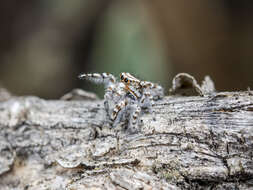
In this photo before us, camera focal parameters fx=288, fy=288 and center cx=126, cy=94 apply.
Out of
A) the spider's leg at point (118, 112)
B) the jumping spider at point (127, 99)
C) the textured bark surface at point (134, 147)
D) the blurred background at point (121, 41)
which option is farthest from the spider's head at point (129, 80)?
the blurred background at point (121, 41)

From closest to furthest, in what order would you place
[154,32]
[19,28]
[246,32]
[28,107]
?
[28,107], [246,32], [154,32], [19,28]

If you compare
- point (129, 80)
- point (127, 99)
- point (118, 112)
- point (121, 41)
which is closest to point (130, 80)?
point (129, 80)

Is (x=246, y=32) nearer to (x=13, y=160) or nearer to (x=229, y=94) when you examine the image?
(x=229, y=94)

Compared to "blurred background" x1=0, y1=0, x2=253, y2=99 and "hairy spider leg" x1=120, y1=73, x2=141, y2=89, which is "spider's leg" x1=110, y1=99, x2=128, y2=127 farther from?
"blurred background" x1=0, y1=0, x2=253, y2=99

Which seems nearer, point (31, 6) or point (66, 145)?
point (66, 145)

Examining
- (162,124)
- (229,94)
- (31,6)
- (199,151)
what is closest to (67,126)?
(162,124)

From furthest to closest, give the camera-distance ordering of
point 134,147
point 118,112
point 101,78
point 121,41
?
point 121,41 → point 101,78 → point 118,112 → point 134,147

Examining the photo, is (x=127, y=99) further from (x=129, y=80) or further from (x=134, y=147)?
(x=134, y=147)

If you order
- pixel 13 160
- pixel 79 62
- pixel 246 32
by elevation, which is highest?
pixel 246 32
